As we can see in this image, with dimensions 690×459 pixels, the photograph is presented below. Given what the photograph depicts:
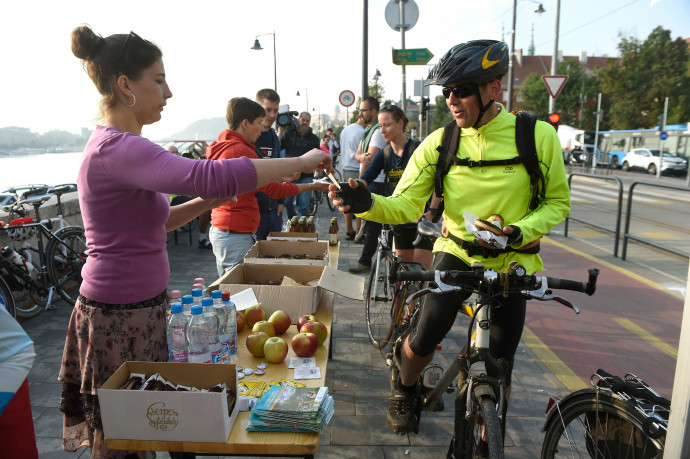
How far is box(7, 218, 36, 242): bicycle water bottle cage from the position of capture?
5065 mm

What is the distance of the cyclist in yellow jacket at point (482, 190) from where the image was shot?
2268mm

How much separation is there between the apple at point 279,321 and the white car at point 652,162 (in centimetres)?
→ 3433

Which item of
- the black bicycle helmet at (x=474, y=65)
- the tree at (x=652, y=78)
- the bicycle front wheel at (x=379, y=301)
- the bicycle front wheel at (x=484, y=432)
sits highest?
the tree at (x=652, y=78)

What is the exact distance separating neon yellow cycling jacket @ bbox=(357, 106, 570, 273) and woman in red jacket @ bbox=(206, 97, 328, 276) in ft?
4.24

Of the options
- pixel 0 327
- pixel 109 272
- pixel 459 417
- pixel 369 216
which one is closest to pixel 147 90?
pixel 109 272

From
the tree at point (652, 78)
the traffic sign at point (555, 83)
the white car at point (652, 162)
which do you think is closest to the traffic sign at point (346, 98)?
the traffic sign at point (555, 83)

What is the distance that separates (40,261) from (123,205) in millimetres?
4434

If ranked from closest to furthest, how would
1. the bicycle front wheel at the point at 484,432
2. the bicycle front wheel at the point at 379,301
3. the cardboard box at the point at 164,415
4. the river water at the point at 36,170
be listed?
the cardboard box at the point at 164,415 → the bicycle front wheel at the point at 484,432 → the bicycle front wheel at the point at 379,301 → the river water at the point at 36,170

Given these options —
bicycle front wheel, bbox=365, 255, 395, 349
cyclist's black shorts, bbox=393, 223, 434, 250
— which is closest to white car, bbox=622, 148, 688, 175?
cyclist's black shorts, bbox=393, 223, 434, 250

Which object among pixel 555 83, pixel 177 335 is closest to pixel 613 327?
pixel 177 335

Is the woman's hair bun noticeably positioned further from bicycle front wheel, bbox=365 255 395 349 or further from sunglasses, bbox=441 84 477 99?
bicycle front wheel, bbox=365 255 395 349

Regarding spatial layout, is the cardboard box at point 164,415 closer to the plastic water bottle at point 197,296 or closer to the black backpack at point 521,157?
the plastic water bottle at point 197,296

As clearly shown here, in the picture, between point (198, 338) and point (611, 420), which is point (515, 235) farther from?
point (198, 338)

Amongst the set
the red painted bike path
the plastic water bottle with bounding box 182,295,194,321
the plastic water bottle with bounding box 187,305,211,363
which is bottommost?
the red painted bike path
